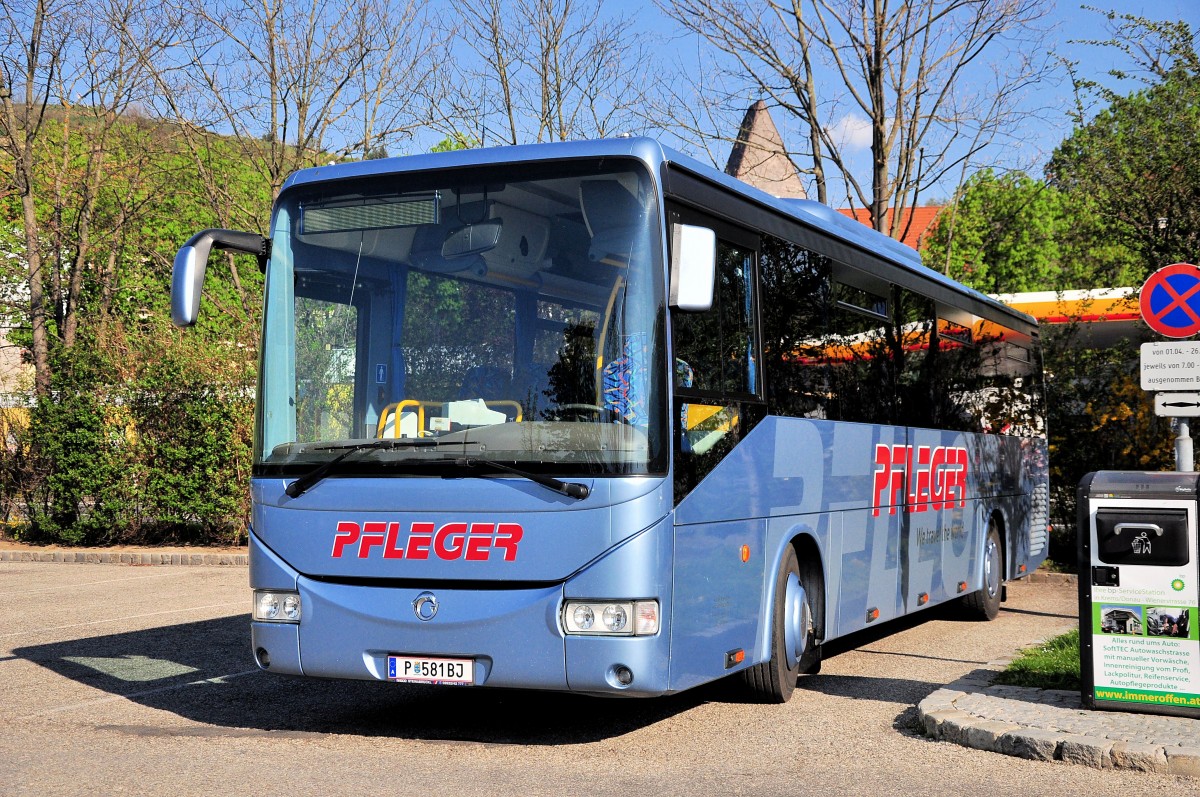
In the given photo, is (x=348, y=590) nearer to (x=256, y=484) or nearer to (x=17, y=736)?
(x=256, y=484)

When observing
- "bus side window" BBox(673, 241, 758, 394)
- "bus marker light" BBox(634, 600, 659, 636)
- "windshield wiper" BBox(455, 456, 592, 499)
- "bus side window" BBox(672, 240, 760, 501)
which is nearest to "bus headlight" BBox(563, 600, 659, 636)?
"bus marker light" BBox(634, 600, 659, 636)

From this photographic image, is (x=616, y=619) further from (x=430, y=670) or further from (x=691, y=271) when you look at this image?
(x=691, y=271)

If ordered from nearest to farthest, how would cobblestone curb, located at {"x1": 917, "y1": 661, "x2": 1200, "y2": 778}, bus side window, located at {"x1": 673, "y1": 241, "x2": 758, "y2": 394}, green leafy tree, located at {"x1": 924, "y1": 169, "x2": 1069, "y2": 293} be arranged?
cobblestone curb, located at {"x1": 917, "y1": 661, "x2": 1200, "y2": 778} < bus side window, located at {"x1": 673, "y1": 241, "x2": 758, "y2": 394} < green leafy tree, located at {"x1": 924, "y1": 169, "x2": 1069, "y2": 293}

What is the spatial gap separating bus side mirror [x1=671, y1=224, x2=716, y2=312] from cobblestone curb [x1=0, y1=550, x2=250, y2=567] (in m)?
13.7

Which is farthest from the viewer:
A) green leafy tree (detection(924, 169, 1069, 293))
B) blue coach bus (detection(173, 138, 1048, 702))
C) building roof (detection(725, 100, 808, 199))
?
green leafy tree (detection(924, 169, 1069, 293))

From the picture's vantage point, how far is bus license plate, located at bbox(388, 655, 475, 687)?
6.95m

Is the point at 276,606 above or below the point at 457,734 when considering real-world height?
above

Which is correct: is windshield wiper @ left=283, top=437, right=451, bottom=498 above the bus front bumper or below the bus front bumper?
above

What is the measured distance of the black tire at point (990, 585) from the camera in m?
13.7

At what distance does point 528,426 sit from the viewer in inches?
274

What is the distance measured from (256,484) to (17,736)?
1937mm

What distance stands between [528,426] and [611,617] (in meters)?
1.07

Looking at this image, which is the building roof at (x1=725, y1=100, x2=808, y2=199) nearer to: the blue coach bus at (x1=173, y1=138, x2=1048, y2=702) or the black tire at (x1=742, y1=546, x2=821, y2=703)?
the black tire at (x1=742, y1=546, x2=821, y2=703)

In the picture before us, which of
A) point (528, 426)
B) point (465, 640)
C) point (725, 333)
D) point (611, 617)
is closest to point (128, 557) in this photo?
point (465, 640)
